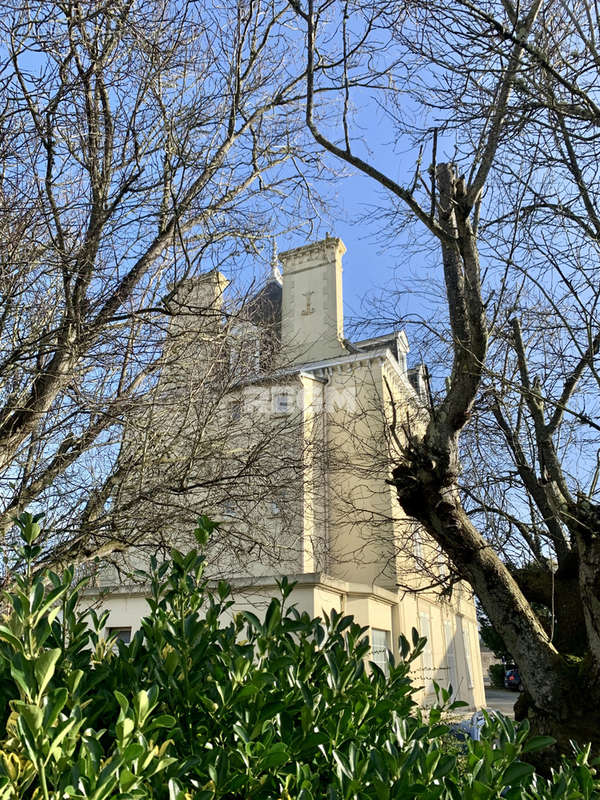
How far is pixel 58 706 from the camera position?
4.05 feet

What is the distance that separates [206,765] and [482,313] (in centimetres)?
414

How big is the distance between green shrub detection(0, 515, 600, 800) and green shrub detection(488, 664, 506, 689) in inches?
1758

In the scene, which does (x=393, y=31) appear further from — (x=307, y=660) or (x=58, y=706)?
(x=58, y=706)

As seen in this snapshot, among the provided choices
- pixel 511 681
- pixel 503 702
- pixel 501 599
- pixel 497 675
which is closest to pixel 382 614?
pixel 501 599

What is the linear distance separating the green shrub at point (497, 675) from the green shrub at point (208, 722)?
4465 cm

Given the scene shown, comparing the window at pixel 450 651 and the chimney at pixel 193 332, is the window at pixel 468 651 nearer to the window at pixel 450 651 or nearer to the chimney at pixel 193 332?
the window at pixel 450 651

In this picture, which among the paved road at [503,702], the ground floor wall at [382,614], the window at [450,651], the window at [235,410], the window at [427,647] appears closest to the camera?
the window at [235,410]

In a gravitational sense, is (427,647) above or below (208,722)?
below

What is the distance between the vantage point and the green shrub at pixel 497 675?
137 feet

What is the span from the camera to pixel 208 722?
5.67ft

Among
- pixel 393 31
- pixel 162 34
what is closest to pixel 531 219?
pixel 393 31

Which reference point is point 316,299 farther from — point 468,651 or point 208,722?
point 208,722

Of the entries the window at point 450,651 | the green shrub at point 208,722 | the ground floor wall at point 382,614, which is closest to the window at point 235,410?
the ground floor wall at point 382,614

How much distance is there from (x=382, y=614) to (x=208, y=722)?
46.1 feet
